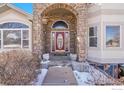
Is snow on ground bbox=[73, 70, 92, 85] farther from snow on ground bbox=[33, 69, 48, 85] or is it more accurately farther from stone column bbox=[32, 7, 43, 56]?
stone column bbox=[32, 7, 43, 56]

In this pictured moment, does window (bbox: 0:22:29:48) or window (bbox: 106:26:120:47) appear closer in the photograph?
window (bbox: 0:22:29:48)

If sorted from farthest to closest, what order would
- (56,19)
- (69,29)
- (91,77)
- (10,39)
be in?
1. (69,29)
2. (56,19)
3. (10,39)
4. (91,77)

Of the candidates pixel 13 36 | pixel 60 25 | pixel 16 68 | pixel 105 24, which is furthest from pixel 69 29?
pixel 16 68

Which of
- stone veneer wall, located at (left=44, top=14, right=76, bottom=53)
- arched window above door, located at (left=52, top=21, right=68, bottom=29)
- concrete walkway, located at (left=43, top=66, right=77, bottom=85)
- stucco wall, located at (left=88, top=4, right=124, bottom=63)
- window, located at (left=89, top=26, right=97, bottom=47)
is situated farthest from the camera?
arched window above door, located at (left=52, top=21, right=68, bottom=29)

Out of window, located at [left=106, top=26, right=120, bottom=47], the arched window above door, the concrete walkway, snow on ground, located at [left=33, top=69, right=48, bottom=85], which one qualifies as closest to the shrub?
snow on ground, located at [left=33, top=69, right=48, bottom=85]

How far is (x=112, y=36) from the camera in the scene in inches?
188

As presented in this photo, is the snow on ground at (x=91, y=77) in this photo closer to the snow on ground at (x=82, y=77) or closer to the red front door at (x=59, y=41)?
the snow on ground at (x=82, y=77)

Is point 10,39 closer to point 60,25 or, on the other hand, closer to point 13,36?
point 13,36

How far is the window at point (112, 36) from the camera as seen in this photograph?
4.61 m

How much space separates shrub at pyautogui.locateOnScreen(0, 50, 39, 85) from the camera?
12.7 feet

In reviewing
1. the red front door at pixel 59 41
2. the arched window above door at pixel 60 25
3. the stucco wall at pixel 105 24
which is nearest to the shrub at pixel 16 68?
the red front door at pixel 59 41

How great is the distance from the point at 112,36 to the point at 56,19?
1.33 meters

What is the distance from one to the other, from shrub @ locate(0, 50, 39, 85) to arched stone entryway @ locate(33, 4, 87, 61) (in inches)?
26.6
